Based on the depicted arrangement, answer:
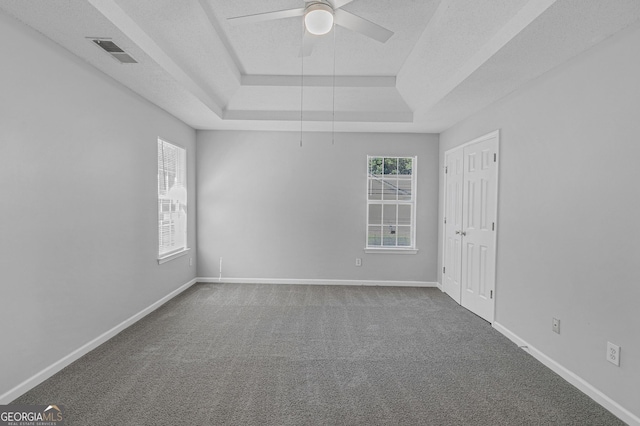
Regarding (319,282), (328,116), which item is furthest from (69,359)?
(328,116)

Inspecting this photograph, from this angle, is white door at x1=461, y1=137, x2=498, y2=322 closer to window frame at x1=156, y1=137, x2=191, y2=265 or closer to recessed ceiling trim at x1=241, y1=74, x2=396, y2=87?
recessed ceiling trim at x1=241, y1=74, x2=396, y2=87

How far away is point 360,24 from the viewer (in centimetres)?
226

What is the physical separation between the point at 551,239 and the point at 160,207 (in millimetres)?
4250

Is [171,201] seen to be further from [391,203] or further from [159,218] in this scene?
[391,203]

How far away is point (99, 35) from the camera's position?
7.54 ft

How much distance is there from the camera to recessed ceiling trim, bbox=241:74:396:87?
13.5 feet

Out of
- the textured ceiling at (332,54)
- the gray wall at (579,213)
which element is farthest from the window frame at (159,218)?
the gray wall at (579,213)

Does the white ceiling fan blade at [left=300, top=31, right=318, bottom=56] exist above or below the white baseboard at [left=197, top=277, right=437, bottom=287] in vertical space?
above

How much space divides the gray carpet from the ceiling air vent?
8.11 ft

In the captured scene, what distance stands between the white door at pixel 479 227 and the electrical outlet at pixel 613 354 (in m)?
1.43

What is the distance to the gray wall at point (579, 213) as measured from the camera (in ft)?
6.76

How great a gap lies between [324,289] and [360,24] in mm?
3724

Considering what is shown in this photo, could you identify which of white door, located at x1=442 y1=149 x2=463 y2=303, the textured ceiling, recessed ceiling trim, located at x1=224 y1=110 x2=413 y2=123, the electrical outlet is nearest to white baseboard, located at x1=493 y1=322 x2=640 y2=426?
the electrical outlet

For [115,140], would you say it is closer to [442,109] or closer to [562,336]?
[442,109]
